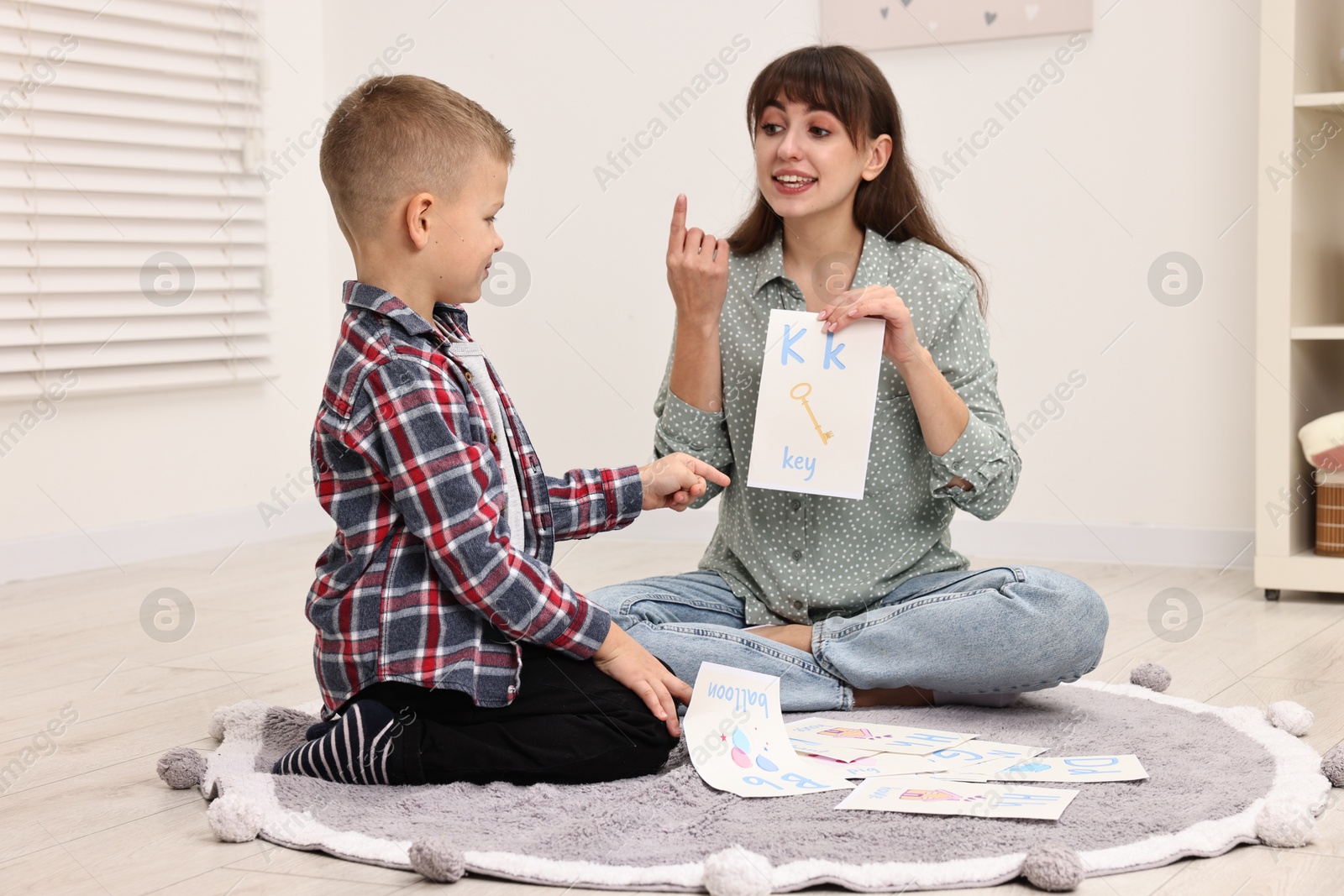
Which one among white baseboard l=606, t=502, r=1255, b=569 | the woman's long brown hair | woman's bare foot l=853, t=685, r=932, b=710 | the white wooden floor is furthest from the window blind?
woman's bare foot l=853, t=685, r=932, b=710

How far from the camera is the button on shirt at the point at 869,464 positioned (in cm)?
145

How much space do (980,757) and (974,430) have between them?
13.1 inches

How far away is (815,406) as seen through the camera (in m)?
1.37

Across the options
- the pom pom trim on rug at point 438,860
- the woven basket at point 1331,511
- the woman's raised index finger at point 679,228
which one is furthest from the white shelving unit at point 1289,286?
the pom pom trim on rug at point 438,860

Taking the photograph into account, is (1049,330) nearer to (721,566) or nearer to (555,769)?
(721,566)

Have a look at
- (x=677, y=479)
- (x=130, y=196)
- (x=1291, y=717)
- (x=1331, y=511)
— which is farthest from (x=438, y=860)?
(x=130, y=196)

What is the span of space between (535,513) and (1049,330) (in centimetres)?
147

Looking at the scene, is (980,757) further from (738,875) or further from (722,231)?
(722,231)

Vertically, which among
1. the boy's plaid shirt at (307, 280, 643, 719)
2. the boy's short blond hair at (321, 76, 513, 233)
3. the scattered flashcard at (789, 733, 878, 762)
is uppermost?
the boy's short blond hair at (321, 76, 513, 233)

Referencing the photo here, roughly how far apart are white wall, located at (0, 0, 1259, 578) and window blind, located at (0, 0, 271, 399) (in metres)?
0.08

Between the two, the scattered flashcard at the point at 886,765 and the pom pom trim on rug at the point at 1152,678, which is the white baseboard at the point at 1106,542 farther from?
the scattered flashcard at the point at 886,765

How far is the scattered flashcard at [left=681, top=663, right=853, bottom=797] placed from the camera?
3.78 feet

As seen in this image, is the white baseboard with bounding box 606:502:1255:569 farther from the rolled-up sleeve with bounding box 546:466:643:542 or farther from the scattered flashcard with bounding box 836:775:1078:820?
the scattered flashcard with bounding box 836:775:1078:820

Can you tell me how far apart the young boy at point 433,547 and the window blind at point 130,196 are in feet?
4.73
